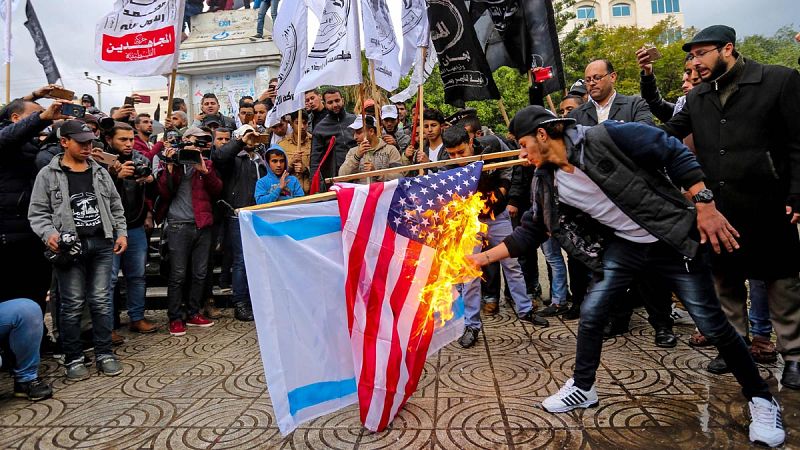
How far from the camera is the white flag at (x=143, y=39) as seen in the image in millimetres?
5852

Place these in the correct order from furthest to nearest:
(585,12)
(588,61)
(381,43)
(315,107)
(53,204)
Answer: (585,12) < (588,61) < (315,107) < (381,43) < (53,204)

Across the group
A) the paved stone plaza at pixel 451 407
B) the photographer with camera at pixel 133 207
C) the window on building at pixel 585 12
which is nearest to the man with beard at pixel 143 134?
the photographer with camera at pixel 133 207

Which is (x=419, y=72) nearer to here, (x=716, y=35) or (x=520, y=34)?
(x=520, y=34)

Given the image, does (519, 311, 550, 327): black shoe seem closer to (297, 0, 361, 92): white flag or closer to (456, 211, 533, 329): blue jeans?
(456, 211, 533, 329): blue jeans

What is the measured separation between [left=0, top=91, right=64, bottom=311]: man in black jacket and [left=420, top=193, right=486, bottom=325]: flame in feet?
11.9

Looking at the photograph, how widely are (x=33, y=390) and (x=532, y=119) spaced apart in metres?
4.55

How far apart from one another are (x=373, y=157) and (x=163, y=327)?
11.2 ft

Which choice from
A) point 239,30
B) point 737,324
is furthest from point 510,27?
point 239,30

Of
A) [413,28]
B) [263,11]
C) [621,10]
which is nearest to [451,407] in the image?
[413,28]

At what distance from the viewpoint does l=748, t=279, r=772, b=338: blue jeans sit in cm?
410

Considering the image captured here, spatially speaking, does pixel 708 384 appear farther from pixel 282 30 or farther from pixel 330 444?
Result: pixel 282 30

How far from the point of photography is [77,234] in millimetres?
4547

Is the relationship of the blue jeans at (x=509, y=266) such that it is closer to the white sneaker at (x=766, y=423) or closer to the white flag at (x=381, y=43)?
the white flag at (x=381, y=43)

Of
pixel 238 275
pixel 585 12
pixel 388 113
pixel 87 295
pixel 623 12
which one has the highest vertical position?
pixel 585 12
